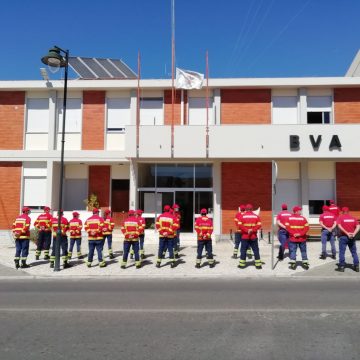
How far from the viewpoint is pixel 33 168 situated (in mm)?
20234

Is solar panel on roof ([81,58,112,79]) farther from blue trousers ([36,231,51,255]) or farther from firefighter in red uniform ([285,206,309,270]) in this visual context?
firefighter in red uniform ([285,206,309,270])

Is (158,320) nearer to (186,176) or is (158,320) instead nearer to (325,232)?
(325,232)

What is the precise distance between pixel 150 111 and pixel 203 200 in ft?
18.1

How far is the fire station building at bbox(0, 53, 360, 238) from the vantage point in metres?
A: 17.9

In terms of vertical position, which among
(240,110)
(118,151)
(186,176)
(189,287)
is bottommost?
(189,287)

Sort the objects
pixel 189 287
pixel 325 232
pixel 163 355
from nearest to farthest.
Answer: pixel 163 355, pixel 189 287, pixel 325 232

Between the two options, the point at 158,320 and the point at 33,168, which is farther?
the point at 33,168

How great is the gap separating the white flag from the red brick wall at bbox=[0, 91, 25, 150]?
28.4 feet

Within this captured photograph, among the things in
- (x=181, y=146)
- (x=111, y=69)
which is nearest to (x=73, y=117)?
(x=111, y=69)

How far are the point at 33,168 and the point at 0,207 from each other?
267 centimetres

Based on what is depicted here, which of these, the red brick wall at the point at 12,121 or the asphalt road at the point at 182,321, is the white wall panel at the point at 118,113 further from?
the asphalt road at the point at 182,321

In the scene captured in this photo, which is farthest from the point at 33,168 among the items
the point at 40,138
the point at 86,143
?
the point at 86,143

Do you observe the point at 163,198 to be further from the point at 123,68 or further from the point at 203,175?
the point at 123,68

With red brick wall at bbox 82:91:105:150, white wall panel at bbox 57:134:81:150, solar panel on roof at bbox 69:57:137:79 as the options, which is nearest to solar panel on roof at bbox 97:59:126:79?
solar panel on roof at bbox 69:57:137:79
